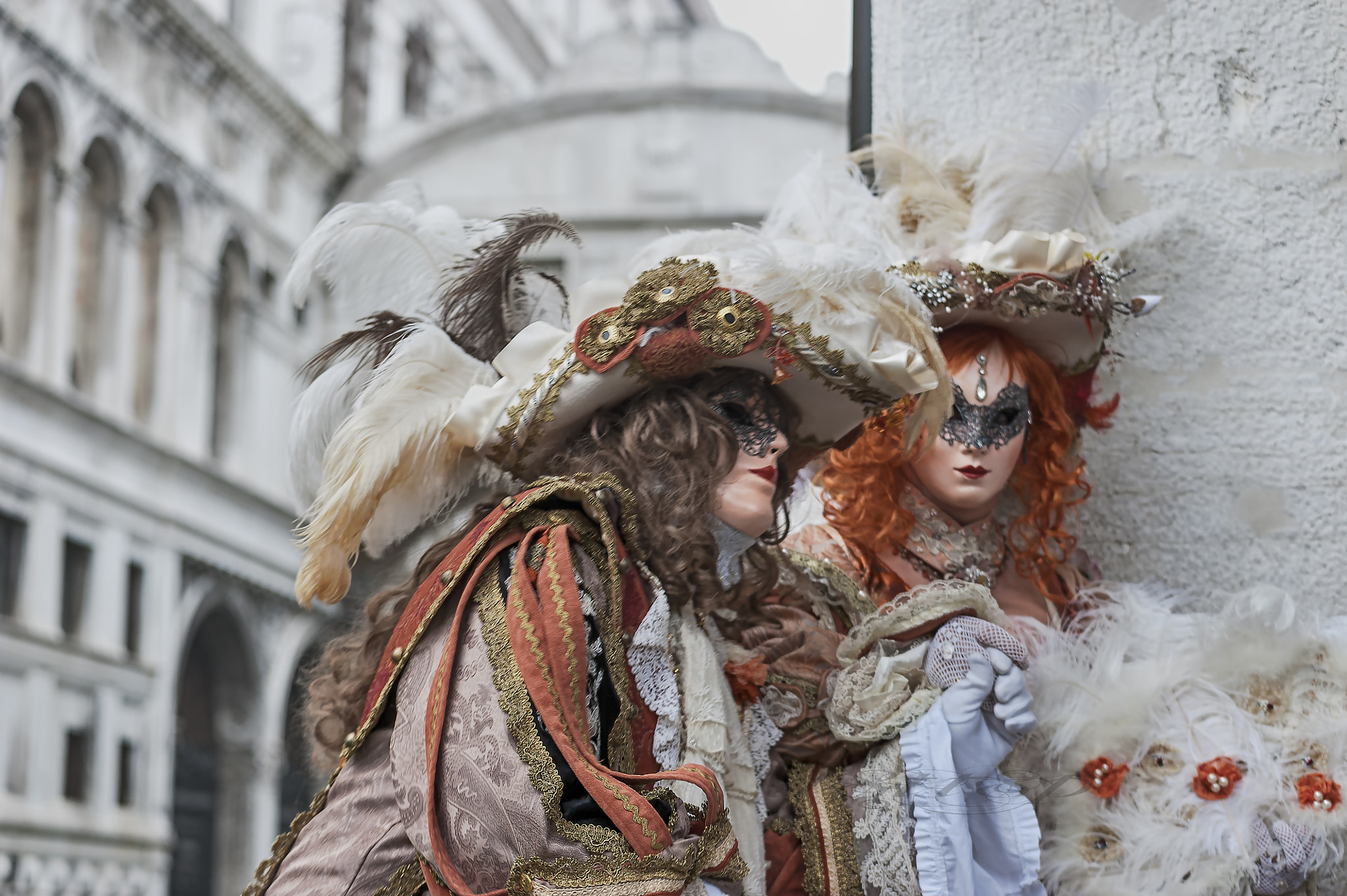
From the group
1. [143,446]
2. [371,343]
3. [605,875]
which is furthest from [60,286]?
[605,875]

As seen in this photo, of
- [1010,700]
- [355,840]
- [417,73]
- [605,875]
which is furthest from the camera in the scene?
[417,73]

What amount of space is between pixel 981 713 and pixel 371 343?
3.98ft

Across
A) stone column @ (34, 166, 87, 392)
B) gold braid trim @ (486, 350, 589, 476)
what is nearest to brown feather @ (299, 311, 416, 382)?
gold braid trim @ (486, 350, 589, 476)

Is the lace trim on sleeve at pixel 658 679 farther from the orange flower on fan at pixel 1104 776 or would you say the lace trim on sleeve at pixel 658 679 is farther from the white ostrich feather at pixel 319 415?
the orange flower on fan at pixel 1104 776

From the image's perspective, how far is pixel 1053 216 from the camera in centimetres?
302

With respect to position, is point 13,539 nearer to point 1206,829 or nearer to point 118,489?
point 118,489

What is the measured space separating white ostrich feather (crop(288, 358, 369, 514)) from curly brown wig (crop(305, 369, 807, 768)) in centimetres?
27

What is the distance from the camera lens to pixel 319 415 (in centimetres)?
226

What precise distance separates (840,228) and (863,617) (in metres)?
0.86

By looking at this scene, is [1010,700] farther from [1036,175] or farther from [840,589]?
[1036,175]

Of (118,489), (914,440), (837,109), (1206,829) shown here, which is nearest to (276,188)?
(118,489)

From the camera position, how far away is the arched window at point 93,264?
657 centimetres

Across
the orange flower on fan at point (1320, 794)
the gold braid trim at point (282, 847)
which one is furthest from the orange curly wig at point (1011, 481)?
the gold braid trim at point (282, 847)

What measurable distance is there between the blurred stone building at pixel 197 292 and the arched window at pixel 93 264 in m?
0.01
